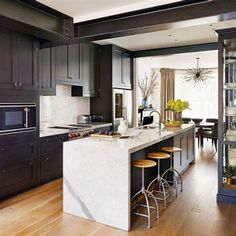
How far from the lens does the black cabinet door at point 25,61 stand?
3748 mm

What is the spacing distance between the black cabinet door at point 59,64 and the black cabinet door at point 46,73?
10 centimetres

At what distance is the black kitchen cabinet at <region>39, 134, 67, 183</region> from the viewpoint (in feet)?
13.7

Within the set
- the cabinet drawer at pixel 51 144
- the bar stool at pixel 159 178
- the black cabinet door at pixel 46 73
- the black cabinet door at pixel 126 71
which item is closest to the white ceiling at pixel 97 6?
the black cabinet door at pixel 46 73

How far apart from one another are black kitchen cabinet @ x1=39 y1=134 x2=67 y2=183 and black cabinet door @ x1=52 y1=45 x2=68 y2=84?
1.11 metres

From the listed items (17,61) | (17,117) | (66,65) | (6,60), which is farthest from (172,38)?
(17,117)

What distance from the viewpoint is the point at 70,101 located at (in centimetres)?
556

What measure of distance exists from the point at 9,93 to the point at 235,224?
3.37 metres

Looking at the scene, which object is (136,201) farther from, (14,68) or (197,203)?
(14,68)

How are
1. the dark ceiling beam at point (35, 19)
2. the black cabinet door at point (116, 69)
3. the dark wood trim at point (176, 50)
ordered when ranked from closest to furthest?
the dark ceiling beam at point (35, 19), the dark wood trim at point (176, 50), the black cabinet door at point (116, 69)

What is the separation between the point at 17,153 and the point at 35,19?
1.91 metres

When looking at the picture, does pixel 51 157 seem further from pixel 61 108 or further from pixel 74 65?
pixel 74 65

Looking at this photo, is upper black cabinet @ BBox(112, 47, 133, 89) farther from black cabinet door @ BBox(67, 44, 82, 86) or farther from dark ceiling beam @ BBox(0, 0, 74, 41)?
dark ceiling beam @ BBox(0, 0, 74, 41)

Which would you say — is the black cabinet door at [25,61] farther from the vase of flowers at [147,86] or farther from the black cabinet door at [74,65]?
the vase of flowers at [147,86]

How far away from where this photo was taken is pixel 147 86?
9.96 meters
